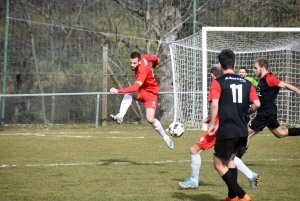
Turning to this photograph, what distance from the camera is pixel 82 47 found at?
1980cm

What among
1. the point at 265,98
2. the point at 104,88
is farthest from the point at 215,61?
the point at 265,98

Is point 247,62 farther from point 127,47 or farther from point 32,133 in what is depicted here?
point 32,133

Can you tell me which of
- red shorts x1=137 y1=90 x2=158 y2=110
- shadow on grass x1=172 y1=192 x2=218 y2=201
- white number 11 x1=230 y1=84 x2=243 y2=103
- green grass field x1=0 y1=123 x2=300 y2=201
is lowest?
green grass field x1=0 y1=123 x2=300 y2=201

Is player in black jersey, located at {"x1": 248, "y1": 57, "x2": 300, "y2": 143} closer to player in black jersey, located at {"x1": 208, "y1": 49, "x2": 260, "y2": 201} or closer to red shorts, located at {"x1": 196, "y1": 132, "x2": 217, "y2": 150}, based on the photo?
red shorts, located at {"x1": 196, "y1": 132, "x2": 217, "y2": 150}

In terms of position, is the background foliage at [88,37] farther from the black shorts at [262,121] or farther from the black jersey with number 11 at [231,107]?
the black jersey with number 11 at [231,107]

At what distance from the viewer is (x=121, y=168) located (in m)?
9.80

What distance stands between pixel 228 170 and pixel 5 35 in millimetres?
13974

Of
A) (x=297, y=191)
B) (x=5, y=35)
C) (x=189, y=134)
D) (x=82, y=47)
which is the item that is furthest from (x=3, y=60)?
(x=297, y=191)

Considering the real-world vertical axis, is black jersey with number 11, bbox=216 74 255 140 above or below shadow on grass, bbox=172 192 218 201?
above

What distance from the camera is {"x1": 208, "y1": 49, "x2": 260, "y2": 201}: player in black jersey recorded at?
21.1 ft

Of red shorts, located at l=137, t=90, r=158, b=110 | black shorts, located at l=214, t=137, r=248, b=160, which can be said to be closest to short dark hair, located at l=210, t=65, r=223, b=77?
black shorts, located at l=214, t=137, r=248, b=160

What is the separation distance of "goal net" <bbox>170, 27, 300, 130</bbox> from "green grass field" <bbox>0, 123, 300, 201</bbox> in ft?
3.20

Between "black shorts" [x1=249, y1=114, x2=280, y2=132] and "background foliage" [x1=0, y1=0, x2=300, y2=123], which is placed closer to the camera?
"black shorts" [x1=249, y1=114, x2=280, y2=132]

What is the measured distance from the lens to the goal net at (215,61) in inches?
647
